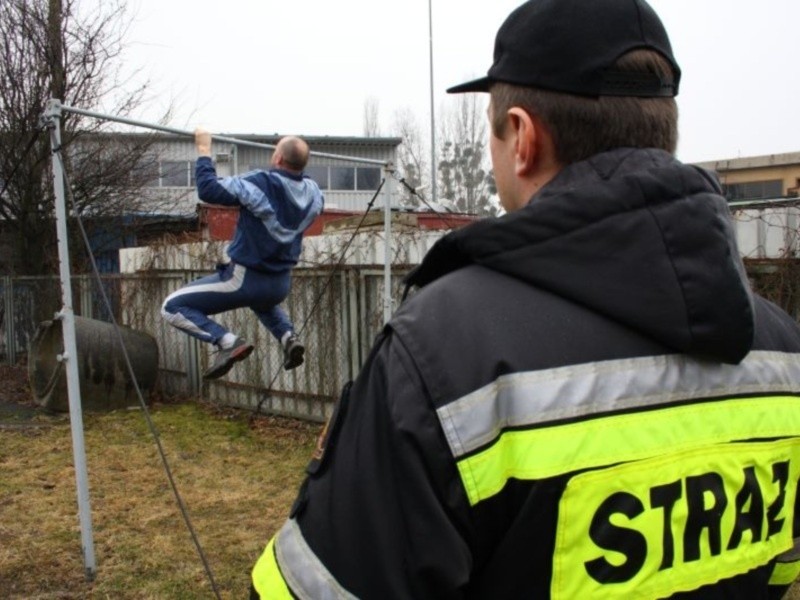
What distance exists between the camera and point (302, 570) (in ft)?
3.43

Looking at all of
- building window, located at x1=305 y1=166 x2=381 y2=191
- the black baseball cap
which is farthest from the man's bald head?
building window, located at x1=305 y1=166 x2=381 y2=191

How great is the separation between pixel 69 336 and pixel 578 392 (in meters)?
4.48

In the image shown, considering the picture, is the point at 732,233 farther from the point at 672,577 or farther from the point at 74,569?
the point at 74,569

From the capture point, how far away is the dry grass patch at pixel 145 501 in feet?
16.3

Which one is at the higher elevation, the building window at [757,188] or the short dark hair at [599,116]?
the building window at [757,188]

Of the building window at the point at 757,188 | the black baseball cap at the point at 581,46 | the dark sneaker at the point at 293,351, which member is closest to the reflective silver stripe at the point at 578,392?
the black baseball cap at the point at 581,46

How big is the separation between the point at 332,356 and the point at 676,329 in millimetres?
8123

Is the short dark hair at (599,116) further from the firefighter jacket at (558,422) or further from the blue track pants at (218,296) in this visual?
the blue track pants at (218,296)

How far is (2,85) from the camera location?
41.8 ft

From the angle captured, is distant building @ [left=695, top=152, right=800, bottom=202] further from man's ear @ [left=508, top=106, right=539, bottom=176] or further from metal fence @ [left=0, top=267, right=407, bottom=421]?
man's ear @ [left=508, top=106, right=539, bottom=176]

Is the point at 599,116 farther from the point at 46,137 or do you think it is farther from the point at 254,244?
the point at 46,137

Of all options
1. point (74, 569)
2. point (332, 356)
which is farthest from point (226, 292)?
point (332, 356)

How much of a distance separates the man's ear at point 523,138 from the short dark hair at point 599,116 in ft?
0.04

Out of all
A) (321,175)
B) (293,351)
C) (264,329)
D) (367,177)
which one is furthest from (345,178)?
(293,351)
